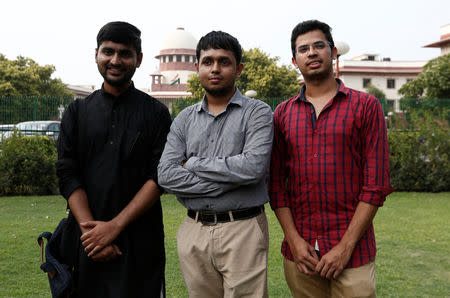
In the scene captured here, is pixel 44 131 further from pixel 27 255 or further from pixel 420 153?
pixel 420 153

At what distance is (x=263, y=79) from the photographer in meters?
26.4

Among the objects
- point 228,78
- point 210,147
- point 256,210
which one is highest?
point 228,78

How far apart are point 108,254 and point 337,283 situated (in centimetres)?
→ 113

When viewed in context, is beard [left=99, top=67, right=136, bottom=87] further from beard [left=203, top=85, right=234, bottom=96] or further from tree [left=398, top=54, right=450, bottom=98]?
tree [left=398, top=54, right=450, bottom=98]

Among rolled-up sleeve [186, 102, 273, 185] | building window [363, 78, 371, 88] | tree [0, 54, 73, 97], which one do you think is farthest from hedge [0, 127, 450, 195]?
building window [363, 78, 371, 88]

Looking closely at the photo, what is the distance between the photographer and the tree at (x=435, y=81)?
23.5m

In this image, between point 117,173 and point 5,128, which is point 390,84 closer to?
point 5,128

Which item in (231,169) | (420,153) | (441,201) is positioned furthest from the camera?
(420,153)

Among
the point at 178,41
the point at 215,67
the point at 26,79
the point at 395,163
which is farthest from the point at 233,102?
the point at 178,41

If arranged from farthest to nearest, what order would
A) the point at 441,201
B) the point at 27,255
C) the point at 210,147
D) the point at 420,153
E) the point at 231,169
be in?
the point at 420,153 < the point at 441,201 < the point at 27,255 < the point at 210,147 < the point at 231,169

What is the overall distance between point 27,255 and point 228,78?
3.67m

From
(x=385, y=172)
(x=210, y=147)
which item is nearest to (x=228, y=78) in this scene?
(x=210, y=147)

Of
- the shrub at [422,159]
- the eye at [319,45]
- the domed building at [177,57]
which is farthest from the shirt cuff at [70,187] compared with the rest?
the domed building at [177,57]

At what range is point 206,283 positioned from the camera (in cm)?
218
